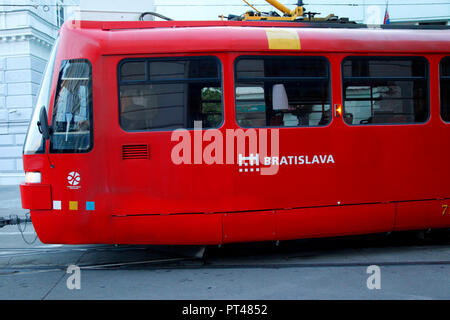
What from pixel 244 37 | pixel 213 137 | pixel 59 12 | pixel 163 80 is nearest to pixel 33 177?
pixel 163 80

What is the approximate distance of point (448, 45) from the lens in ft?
20.5

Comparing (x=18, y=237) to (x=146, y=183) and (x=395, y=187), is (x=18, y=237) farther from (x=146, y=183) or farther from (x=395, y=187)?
(x=395, y=187)

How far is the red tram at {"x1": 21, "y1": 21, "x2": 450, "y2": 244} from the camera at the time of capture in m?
5.53

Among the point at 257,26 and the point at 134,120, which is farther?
the point at 257,26

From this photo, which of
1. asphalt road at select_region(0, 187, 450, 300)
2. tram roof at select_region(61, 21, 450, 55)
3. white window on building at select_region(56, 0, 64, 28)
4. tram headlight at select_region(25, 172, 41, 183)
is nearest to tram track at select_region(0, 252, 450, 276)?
asphalt road at select_region(0, 187, 450, 300)

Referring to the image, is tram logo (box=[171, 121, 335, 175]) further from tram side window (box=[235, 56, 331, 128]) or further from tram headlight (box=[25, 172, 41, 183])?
tram headlight (box=[25, 172, 41, 183])

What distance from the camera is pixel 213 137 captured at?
221 inches

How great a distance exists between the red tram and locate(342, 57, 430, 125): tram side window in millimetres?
27

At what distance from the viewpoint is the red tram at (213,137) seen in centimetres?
553

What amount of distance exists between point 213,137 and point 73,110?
5.94ft

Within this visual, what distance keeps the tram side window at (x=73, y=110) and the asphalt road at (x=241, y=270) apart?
5.35 ft

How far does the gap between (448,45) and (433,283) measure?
11.2 ft

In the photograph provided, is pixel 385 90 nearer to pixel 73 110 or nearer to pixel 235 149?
pixel 235 149
